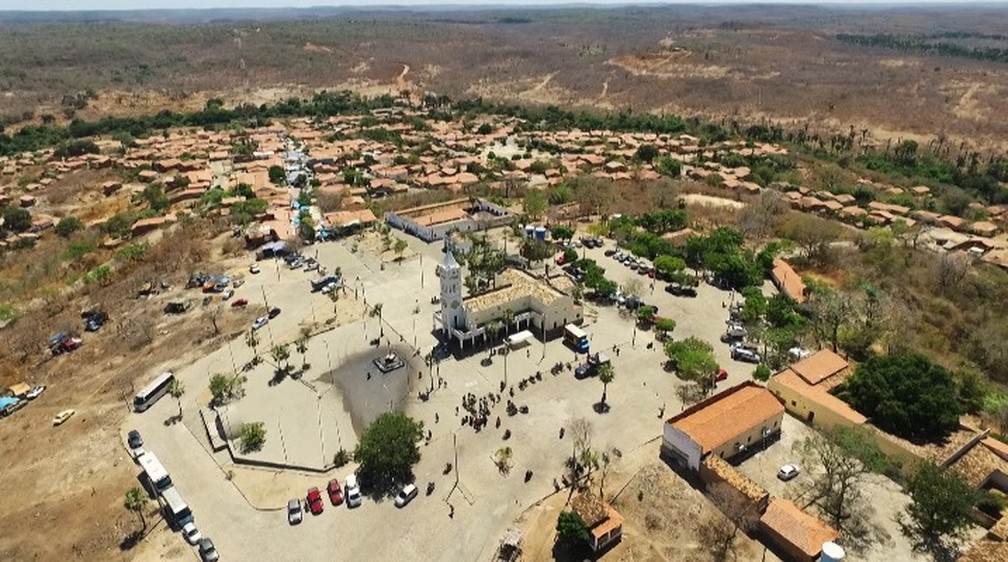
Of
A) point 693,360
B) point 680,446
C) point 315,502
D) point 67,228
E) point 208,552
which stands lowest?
point 67,228

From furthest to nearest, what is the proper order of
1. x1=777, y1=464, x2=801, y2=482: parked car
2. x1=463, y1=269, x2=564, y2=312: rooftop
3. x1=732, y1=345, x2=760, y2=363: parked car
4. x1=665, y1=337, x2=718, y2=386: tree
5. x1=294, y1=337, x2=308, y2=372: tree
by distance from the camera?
x1=463, y1=269, x2=564, y2=312: rooftop → x1=294, y1=337, x2=308, y2=372: tree → x1=732, y1=345, x2=760, y2=363: parked car → x1=665, y1=337, x2=718, y2=386: tree → x1=777, y1=464, x2=801, y2=482: parked car

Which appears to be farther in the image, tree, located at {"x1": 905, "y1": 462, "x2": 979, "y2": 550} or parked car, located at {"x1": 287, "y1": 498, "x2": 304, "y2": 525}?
parked car, located at {"x1": 287, "y1": 498, "x2": 304, "y2": 525}

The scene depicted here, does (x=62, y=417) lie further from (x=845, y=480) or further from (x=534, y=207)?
(x=534, y=207)

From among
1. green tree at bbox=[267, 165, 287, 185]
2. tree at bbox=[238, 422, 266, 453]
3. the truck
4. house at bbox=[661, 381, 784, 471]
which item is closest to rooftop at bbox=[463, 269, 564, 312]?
the truck

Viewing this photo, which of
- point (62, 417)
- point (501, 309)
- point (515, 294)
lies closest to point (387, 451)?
point (501, 309)

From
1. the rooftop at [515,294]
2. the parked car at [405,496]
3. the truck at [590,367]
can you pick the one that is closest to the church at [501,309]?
the rooftop at [515,294]

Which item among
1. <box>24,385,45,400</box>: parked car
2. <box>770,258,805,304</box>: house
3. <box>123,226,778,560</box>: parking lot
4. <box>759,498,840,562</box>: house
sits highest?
<box>759,498,840,562</box>: house

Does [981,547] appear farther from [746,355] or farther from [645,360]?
[645,360]

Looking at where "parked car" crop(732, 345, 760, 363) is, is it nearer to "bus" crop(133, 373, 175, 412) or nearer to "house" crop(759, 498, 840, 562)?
"house" crop(759, 498, 840, 562)
